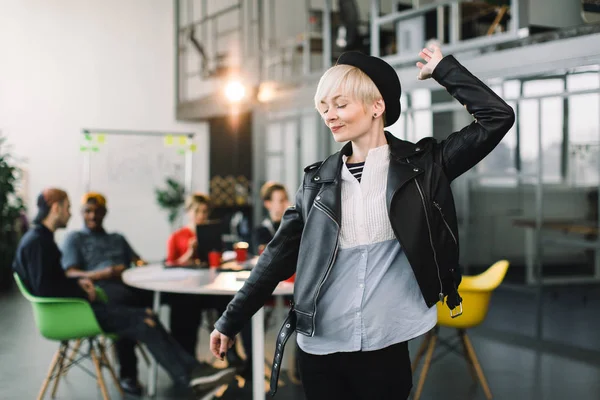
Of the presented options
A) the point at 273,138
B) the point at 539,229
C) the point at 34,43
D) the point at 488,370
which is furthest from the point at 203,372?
the point at 34,43

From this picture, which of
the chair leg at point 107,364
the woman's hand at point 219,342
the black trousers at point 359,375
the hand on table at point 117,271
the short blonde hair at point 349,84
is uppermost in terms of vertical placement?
the short blonde hair at point 349,84

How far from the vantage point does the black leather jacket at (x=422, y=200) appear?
1.62 metres

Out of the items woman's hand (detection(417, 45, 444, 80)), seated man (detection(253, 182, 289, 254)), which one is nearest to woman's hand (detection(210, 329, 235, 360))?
woman's hand (detection(417, 45, 444, 80))

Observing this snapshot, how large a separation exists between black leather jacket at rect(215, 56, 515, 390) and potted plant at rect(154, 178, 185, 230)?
1008 centimetres

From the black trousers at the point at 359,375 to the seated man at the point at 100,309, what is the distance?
7.43ft

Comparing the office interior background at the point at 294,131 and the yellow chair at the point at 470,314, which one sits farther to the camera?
the office interior background at the point at 294,131

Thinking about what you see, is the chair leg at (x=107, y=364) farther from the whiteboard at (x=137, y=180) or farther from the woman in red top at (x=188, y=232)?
the whiteboard at (x=137, y=180)

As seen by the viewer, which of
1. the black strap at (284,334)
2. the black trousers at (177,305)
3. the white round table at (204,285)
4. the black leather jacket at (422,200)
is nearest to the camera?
the black leather jacket at (422,200)

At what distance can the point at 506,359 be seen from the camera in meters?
5.27

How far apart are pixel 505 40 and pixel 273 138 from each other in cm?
450

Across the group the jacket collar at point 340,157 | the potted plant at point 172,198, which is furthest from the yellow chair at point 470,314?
the potted plant at point 172,198

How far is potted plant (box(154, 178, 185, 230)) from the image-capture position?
1159cm

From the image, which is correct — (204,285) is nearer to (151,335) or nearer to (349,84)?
(151,335)

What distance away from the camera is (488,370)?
493 cm
